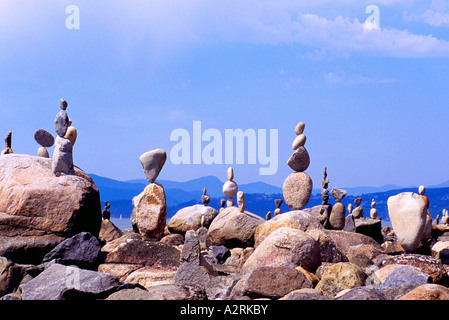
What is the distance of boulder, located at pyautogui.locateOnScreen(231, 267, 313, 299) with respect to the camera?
22.2 ft

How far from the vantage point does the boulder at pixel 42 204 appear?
9.16 m

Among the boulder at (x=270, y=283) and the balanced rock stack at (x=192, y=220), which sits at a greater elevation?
the boulder at (x=270, y=283)

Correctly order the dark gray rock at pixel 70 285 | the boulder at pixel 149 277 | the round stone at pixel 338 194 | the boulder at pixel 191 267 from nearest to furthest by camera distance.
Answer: the dark gray rock at pixel 70 285 → the boulder at pixel 191 267 → the boulder at pixel 149 277 → the round stone at pixel 338 194

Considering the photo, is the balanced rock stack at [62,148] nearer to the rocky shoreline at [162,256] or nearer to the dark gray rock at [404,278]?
the rocky shoreline at [162,256]

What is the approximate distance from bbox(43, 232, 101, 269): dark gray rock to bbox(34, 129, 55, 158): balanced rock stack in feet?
20.0

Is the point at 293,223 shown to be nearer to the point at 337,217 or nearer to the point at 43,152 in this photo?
the point at 337,217

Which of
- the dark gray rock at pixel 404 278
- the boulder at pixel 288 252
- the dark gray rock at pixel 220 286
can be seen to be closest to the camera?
the dark gray rock at pixel 404 278

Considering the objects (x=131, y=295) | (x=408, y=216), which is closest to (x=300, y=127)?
(x=408, y=216)

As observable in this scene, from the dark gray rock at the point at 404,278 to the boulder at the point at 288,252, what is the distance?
1404 mm

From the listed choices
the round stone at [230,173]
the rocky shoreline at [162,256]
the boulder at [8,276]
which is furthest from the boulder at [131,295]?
the round stone at [230,173]

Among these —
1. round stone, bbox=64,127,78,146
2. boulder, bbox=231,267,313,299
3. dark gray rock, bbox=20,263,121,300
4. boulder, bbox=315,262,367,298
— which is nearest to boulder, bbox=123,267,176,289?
dark gray rock, bbox=20,263,121,300

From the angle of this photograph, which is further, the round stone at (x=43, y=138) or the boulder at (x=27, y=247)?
the round stone at (x=43, y=138)
